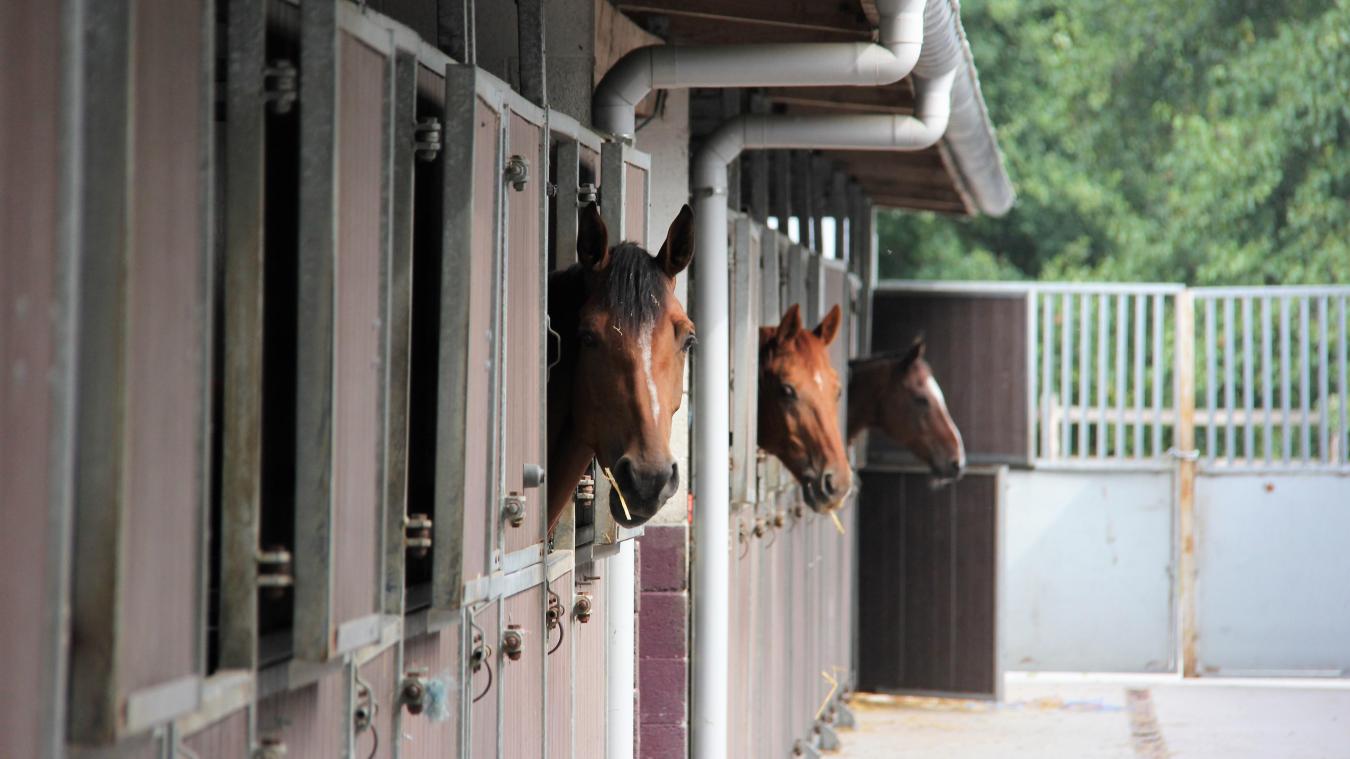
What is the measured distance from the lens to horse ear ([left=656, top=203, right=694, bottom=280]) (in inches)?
155

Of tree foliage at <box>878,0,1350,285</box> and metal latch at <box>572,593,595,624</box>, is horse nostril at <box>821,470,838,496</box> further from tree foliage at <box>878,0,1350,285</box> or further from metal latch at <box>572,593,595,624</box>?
tree foliage at <box>878,0,1350,285</box>

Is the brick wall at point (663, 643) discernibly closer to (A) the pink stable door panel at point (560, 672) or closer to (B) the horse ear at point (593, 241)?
(A) the pink stable door panel at point (560, 672)

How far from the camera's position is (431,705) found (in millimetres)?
2834

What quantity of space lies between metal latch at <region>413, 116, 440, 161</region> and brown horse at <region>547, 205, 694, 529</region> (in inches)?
35.6

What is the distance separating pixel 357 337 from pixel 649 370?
1235 millimetres

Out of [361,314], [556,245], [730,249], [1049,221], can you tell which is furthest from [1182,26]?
[361,314]

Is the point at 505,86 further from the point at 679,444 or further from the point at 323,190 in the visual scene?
the point at 679,444

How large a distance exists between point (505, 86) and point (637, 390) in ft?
2.36

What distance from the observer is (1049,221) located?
19500mm

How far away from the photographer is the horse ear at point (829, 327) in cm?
669

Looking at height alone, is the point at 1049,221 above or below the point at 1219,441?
above

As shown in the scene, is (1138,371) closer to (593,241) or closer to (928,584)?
(928,584)

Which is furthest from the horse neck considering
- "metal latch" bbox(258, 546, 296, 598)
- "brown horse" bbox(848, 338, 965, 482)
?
"metal latch" bbox(258, 546, 296, 598)

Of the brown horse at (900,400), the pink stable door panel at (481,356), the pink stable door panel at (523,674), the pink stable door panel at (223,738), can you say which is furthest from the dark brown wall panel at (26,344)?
the brown horse at (900,400)
